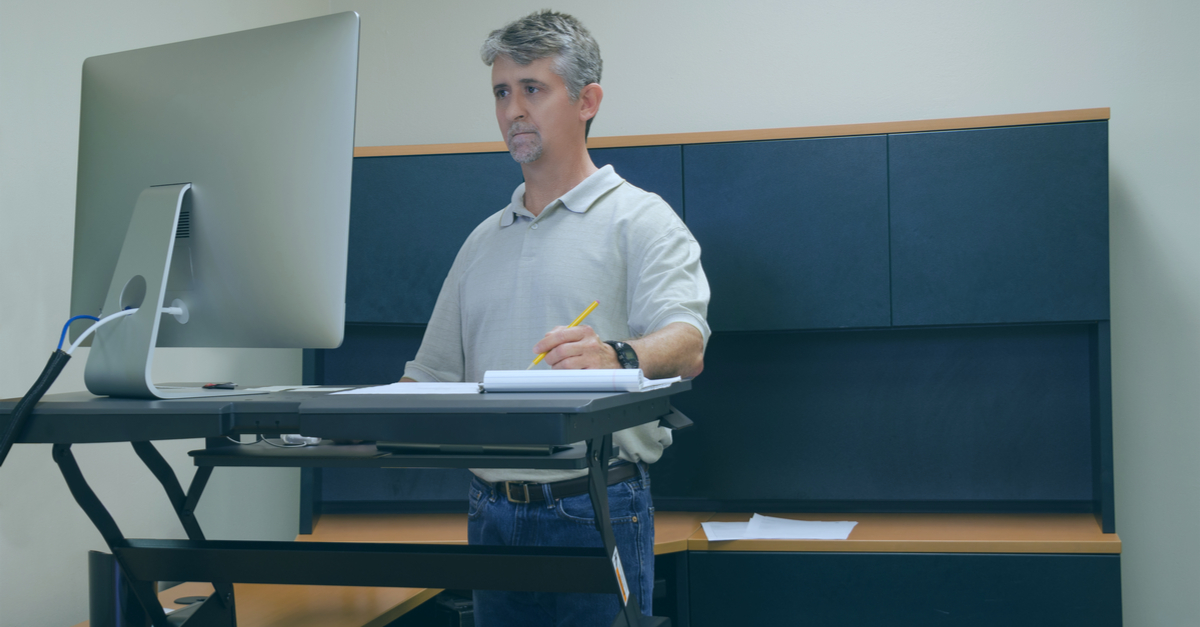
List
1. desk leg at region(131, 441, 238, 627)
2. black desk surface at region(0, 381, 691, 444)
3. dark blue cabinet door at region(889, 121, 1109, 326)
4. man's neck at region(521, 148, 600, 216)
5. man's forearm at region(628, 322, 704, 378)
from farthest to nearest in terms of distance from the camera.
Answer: dark blue cabinet door at region(889, 121, 1109, 326), man's neck at region(521, 148, 600, 216), desk leg at region(131, 441, 238, 627), man's forearm at region(628, 322, 704, 378), black desk surface at region(0, 381, 691, 444)

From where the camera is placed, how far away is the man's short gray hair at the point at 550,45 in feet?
4.84

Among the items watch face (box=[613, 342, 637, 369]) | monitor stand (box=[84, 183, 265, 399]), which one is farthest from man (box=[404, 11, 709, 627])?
monitor stand (box=[84, 183, 265, 399])

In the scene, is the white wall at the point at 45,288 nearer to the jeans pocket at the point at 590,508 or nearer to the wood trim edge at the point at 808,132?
the wood trim edge at the point at 808,132

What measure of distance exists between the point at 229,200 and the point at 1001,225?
1.81 metres

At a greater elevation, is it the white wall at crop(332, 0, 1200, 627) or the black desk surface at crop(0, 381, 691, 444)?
the white wall at crop(332, 0, 1200, 627)

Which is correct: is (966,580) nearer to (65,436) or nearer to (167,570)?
(167,570)

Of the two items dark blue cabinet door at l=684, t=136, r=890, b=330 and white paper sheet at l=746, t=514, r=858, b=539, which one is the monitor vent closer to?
dark blue cabinet door at l=684, t=136, r=890, b=330

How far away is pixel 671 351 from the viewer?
1140mm

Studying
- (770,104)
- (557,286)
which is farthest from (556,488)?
(770,104)

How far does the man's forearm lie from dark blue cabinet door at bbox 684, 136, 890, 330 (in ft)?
3.37

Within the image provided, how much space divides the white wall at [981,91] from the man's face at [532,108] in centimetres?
111

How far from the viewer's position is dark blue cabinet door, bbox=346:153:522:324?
7.51ft

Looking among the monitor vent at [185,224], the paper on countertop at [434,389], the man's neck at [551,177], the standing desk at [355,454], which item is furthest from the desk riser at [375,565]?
the man's neck at [551,177]

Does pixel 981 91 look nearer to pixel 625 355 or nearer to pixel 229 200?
pixel 625 355
